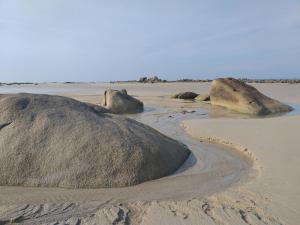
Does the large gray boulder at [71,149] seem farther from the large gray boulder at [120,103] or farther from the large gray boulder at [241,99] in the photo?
the large gray boulder at [241,99]

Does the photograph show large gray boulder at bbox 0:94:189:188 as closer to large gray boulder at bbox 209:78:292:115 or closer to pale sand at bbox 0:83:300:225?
pale sand at bbox 0:83:300:225

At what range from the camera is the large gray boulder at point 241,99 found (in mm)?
14711

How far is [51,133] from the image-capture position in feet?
18.5

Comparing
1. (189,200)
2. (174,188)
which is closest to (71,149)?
(174,188)

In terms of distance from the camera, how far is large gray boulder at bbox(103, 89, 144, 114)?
50.0 feet

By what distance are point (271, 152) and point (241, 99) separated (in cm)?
904

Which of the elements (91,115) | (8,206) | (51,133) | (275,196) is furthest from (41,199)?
(275,196)

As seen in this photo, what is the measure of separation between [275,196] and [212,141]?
3.75m

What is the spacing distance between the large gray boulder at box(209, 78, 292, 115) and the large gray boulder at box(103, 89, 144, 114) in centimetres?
368

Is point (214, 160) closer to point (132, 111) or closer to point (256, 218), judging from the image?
point (256, 218)

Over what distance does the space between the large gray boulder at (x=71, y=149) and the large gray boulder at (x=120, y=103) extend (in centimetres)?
898

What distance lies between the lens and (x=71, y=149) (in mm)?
5406

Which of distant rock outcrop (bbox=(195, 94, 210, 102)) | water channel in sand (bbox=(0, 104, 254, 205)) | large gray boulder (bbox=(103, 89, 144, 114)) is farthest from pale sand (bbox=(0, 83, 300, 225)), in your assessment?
distant rock outcrop (bbox=(195, 94, 210, 102))

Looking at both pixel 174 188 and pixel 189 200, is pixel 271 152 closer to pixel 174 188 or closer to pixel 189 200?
pixel 174 188
